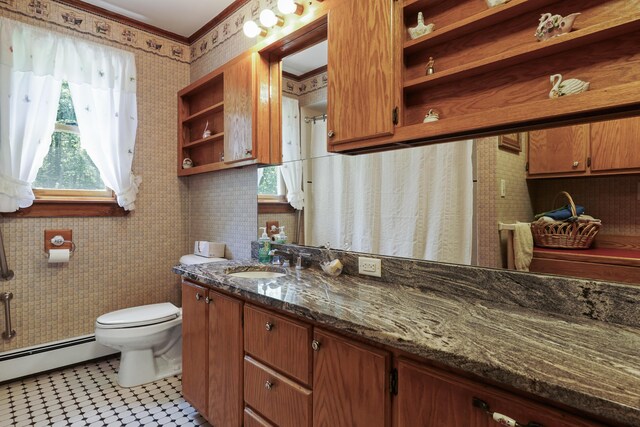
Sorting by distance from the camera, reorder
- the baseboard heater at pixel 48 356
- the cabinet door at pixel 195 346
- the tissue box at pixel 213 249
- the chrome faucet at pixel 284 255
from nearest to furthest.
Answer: the cabinet door at pixel 195 346, the chrome faucet at pixel 284 255, the baseboard heater at pixel 48 356, the tissue box at pixel 213 249

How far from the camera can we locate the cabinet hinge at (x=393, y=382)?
0.93 m

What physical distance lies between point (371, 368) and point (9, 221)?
2554 millimetres

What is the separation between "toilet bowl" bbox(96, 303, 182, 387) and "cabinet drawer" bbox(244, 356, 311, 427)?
3.49 feet

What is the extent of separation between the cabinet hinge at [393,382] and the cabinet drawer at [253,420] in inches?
25.6

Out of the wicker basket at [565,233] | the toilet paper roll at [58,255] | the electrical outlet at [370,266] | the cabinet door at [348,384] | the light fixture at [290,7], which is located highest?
the light fixture at [290,7]

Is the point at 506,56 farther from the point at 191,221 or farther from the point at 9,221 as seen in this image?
the point at 9,221

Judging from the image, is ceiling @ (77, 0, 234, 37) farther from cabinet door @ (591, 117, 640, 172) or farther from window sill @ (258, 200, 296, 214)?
cabinet door @ (591, 117, 640, 172)

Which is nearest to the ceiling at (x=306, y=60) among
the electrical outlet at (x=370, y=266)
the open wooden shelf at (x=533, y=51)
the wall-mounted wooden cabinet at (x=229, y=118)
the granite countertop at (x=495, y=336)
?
the wall-mounted wooden cabinet at (x=229, y=118)

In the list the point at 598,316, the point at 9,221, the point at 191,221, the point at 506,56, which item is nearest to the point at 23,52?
the point at 9,221

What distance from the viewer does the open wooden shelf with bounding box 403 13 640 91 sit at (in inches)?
36.2

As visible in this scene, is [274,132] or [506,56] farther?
[274,132]

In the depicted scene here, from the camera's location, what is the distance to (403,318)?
1.01 metres

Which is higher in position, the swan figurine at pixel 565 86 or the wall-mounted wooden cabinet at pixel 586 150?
the swan figurine at pixel 565 86

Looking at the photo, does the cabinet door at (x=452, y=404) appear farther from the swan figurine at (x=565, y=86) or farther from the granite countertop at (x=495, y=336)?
the swan figurine at (x=565, y=86)
